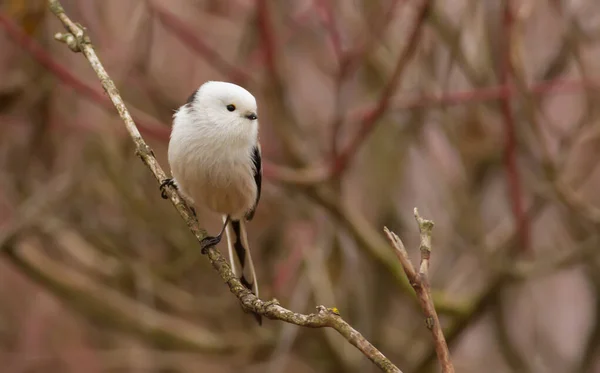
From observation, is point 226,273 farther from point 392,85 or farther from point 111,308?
point 111,308

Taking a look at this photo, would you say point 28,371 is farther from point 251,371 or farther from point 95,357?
point 251,371

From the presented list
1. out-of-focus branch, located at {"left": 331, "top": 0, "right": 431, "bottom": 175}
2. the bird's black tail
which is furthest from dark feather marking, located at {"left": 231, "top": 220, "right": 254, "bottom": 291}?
out-of-focus branch, located at {"left": 331, "top": 0, "right": 431, "bottom": 175}

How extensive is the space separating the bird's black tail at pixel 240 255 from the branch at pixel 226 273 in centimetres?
58

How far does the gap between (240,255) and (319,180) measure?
442 mm

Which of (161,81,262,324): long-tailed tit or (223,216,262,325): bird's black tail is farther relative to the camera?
(223,216,262,325): bird's black tail

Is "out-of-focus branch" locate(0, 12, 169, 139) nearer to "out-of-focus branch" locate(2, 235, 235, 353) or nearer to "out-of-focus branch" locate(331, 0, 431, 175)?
"out-of-focus branch" locate(331, 0, 431, 175)

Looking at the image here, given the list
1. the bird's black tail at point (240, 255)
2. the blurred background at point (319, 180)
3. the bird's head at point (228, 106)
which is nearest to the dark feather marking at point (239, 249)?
the bird's black tail at point (240, 255)

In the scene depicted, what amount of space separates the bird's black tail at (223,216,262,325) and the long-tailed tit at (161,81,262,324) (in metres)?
0.25

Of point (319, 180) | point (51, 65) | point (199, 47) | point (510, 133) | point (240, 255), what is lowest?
point (240, 255)

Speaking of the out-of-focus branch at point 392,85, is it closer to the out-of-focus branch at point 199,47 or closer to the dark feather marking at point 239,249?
Answer: the dark feather marking at point 239,249

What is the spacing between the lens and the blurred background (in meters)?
3.27

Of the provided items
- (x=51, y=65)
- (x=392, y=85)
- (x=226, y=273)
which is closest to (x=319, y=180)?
(x=392, y=85)

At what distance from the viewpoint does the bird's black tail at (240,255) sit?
8.74 feet

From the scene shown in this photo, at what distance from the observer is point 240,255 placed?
9.18ft
